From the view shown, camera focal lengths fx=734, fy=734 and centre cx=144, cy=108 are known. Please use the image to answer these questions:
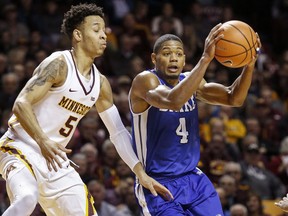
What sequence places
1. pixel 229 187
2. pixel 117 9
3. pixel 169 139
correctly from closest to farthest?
pixel 169 139, pixel 229 187, pixel 117 9

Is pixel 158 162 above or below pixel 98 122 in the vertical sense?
above

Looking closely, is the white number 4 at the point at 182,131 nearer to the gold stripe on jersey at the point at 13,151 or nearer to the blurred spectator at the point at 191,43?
the gold stripe on jersey at the point at 13,151

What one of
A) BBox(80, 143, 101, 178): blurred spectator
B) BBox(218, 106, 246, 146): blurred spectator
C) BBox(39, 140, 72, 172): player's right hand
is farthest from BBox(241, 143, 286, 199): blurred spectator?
BBox(39, 140, 72, 172): player's right hand

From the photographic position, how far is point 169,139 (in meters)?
7.03

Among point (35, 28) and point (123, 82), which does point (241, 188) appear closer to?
point (123, 82)

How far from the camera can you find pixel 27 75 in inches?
489

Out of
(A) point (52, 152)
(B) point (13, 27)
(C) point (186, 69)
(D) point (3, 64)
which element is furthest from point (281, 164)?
(A) point (52, 152)

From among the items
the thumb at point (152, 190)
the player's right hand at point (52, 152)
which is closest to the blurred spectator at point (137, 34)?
the thumb at point (152, 190)

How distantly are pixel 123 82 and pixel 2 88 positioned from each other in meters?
2.14

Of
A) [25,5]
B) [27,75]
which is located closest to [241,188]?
[27,75]

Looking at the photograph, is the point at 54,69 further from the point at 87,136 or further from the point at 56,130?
the point at 87,136

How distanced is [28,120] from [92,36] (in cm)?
119

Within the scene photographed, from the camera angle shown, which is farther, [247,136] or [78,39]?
[247,136]

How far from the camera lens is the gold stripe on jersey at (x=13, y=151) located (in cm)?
679
